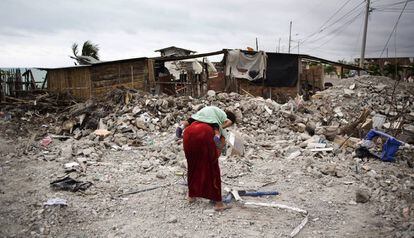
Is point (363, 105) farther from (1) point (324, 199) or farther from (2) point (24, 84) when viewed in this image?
(2) point (24, 84)

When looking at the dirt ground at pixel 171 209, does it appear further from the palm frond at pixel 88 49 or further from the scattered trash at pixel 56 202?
the palm frond at pixel 88 49

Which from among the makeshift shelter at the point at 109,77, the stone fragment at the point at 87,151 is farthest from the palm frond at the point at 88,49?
the stone fragment at the point at 87,151

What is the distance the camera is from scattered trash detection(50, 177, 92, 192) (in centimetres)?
429

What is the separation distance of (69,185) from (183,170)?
70.7 inches

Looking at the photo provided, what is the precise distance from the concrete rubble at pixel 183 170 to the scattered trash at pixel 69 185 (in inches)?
5.4

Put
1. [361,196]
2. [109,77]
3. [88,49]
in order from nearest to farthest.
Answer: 1. [361,196]
2. [109,77]
3. [88,49]

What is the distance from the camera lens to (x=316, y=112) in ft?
33.7

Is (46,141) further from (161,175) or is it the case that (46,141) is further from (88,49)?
(88,49)

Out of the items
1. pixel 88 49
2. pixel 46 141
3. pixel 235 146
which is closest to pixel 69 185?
pixel 235 146

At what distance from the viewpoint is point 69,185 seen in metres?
4.32

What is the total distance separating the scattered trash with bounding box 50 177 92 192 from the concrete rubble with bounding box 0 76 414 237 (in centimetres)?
14

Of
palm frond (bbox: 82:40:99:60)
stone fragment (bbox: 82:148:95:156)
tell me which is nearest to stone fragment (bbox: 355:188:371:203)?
stone fragment (bbox: 82:148:95:156)

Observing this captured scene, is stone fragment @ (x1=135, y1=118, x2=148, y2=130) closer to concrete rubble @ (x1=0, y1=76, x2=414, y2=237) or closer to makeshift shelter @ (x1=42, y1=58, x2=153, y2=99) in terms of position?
concrete rubble @ (x1=0, y1=76, x2=414, y2=237)

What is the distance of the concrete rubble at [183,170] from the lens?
3.39 metres
